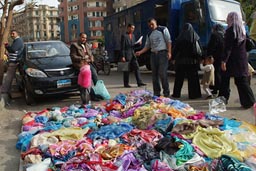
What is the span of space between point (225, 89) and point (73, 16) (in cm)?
9519

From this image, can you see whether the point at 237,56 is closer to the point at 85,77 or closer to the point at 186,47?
the point at 186,47

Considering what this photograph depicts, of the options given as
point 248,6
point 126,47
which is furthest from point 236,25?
point 248,6

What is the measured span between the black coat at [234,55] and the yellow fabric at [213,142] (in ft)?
8.53

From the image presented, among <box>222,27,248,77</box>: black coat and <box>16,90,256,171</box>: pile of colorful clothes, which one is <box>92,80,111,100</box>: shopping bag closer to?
<box>16,90,256,171</box>: pile of colorful clothes

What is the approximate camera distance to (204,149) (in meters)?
4.07

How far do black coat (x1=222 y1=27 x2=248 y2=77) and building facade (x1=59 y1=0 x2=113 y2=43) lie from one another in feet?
269

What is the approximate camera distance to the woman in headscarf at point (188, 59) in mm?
7789

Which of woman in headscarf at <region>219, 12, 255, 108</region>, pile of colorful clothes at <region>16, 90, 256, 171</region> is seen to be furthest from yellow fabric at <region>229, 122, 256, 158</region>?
woman in headscarf at <region>219, 12, 255, 108</region>

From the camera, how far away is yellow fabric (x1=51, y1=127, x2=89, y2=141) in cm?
495

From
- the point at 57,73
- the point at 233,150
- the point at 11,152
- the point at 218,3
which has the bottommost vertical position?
the point at 11,152

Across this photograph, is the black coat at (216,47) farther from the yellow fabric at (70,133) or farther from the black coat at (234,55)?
the yellow fabric at (70,133)

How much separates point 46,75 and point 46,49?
1657 millimetres

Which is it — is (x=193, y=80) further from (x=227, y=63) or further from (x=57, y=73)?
(x=57, y=73)

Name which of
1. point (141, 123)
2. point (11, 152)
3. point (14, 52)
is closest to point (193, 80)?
point (141, 123)
